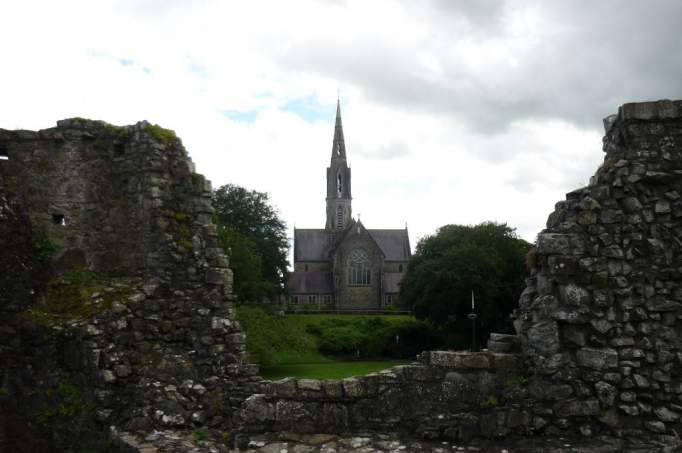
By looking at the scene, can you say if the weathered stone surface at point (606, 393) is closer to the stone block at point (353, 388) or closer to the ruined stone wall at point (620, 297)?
the ruined stone wall at point (620, 297)

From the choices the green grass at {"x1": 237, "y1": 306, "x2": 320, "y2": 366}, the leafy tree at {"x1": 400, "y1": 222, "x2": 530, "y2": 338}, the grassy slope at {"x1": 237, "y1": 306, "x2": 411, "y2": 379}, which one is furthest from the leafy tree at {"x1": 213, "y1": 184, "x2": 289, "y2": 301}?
the green grass at {"x1": 237, "y1": 306, "x2": 320, "y2": 366}

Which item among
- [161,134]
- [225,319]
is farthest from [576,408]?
[161,134]

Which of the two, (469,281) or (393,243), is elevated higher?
(393,243)

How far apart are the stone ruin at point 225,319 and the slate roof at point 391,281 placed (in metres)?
82.9

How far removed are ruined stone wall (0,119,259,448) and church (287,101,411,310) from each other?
77.5m

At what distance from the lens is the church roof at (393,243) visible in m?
96.7

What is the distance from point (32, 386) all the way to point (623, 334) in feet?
22.1

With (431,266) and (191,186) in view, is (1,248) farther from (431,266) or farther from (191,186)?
(431,266)

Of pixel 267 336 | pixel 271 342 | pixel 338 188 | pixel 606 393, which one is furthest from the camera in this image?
pixel 338 188

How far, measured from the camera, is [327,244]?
98562 millimetres

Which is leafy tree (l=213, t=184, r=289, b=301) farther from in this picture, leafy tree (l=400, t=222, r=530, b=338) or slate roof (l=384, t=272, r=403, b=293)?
slate roof (l=384, t=272, r=403, b=293)

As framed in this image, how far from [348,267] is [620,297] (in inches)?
3367

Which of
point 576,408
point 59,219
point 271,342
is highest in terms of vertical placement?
point 59,219

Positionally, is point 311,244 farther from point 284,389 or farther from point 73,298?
point 284,389
